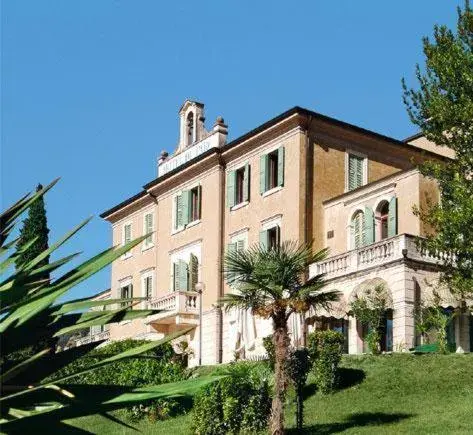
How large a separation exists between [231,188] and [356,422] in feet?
65.1

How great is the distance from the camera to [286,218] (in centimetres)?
3975

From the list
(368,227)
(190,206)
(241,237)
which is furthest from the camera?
(190,206)

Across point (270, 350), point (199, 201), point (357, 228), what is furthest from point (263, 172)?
point (270, 350)

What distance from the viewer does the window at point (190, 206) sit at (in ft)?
148

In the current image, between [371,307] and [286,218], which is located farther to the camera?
[286,218]

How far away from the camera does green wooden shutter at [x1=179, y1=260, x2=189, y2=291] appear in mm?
45062

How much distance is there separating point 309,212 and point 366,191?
217cm

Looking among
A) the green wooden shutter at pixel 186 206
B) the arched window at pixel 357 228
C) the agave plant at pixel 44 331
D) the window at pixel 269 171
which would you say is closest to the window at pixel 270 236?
the window at pixel 269 171

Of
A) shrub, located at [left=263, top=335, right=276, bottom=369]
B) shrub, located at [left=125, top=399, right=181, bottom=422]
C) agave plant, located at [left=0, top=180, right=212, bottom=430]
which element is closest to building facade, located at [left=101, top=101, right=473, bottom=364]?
shrub, located at [left=263, top=335, right=276, bottom=369]

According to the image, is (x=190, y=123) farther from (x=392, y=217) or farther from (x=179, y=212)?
(x=392, y=217)

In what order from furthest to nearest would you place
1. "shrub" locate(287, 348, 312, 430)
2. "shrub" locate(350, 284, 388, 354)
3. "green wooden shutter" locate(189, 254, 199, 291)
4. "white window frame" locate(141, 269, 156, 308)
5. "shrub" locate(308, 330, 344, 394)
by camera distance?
"white window frame" locate(141, 269, 156, 308) < "green wooden shutter" locate(189, 254, 199, 291) < "shrub" locate(350, 284, 388, 354) < "shrub" locate(308, 330, 344, 394) < "shrub" locate(287, 348, 312, 430)

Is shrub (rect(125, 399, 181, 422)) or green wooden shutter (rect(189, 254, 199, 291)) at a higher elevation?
green wooden shutter (rect(189, 254, 199, 291))

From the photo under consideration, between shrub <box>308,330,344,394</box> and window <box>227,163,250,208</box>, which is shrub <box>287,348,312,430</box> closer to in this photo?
shrub <box>308,330,344,394</box>

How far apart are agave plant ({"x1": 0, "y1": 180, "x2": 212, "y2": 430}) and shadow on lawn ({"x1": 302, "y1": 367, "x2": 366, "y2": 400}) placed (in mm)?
23723
